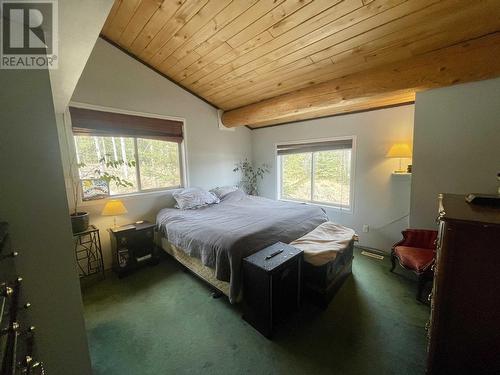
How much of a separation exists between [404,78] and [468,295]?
79.2 inches

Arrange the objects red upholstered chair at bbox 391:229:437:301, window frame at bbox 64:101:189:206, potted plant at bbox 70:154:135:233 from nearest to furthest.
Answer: red upholstered chair at bbox 391:229:437:301, potted plant at bbox 70:154:135:233, window frame at bbox 64:101:189:206

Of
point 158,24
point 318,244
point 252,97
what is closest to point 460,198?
point 318,244

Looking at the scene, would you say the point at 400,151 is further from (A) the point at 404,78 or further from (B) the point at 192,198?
(B) the point at 192,198

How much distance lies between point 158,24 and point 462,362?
3640mm

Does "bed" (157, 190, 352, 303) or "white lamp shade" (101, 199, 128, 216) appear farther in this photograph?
"white lamp shade" (101, 199, 128, 216)

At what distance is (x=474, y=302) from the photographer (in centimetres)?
100

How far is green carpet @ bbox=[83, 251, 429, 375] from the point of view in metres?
1.45

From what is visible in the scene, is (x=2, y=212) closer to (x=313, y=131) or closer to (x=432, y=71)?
(x=432, y=71)

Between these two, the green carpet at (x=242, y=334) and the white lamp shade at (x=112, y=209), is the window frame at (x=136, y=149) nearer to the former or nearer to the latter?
the white lamp shade at (x=112, y=209)

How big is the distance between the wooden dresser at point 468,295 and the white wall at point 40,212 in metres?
1.89

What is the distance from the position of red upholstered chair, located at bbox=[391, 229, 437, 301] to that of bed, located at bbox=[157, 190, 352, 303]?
93 centimetres

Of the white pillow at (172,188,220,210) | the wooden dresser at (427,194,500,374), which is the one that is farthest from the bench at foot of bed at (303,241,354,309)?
the white pillow at (172,188,220,210)

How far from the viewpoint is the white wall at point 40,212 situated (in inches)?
33.4

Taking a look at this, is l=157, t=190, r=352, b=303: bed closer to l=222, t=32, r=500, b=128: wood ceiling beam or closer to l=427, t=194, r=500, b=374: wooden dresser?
l=427, t=194, r=500, b=374: wooden dresser
